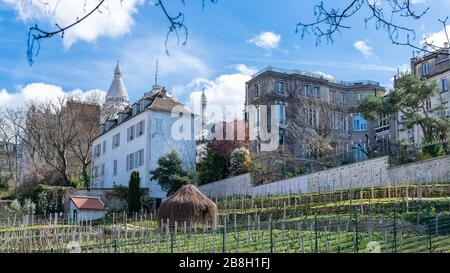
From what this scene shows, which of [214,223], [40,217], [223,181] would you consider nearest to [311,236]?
[214,223]

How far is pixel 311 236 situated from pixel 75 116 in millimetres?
19038

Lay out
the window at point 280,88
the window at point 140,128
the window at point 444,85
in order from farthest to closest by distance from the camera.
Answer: the window at point 280,88, the window at point 140,128, the window at point 444,85

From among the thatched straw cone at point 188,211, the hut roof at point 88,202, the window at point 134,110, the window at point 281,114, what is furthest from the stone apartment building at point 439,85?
the hut roof at point 88,202

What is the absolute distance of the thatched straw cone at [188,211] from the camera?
17.0m

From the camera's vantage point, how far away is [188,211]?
56.0 feet

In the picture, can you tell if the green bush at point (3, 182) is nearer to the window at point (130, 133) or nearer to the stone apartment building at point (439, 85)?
the window at point (130, 133)

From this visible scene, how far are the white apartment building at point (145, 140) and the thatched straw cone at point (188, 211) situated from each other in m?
10.7

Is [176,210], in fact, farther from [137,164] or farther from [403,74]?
[137,164]

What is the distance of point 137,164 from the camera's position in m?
29.5

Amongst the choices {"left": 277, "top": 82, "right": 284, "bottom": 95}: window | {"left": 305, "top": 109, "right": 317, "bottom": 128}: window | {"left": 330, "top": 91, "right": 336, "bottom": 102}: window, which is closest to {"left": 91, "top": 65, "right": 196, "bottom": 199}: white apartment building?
{"left": 277, "top": 82, "right": 284, "bottom": 95}: window

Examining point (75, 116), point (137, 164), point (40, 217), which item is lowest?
point (40, 217)

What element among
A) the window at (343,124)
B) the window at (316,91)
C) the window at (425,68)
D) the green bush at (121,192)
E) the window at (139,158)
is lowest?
the green bush at (121,192)

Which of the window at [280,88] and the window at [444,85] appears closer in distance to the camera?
the window at [444,85]

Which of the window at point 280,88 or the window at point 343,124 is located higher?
the window at point 280,88
